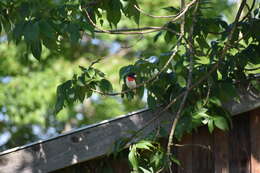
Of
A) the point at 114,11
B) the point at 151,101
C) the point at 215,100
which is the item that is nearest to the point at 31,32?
the point at 114,11

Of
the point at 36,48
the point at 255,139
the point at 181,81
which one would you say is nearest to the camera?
the point at 36,48

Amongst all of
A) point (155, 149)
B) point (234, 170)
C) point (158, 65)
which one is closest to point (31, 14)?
point (158, 65)

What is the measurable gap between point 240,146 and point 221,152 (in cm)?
12

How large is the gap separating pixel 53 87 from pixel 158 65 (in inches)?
315

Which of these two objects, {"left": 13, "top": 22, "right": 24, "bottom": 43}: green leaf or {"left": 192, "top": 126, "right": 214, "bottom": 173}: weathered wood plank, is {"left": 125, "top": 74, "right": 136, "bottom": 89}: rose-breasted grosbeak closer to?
{"left": 192, "top": 126, "right": 214, "bottom": 173}: weathered wood plank

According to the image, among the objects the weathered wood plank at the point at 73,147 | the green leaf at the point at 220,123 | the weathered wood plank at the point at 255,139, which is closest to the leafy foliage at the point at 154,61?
the green leaf at the point at 220,123

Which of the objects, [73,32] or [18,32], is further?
[73,32]

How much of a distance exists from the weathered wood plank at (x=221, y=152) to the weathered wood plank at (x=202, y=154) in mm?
30

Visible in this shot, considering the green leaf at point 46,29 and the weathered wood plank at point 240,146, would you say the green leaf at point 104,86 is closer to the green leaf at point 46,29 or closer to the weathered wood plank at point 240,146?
the green leaf at point 46,29

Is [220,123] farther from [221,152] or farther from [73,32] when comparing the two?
[73,32]

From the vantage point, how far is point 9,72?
12062mm

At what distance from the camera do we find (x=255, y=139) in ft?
13.1

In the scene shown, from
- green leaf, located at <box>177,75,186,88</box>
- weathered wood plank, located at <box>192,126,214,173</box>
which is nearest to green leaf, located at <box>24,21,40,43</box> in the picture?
green leaf, located at <box>177,75,186,88</box>

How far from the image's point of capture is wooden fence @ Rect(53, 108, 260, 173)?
3.99 meters
